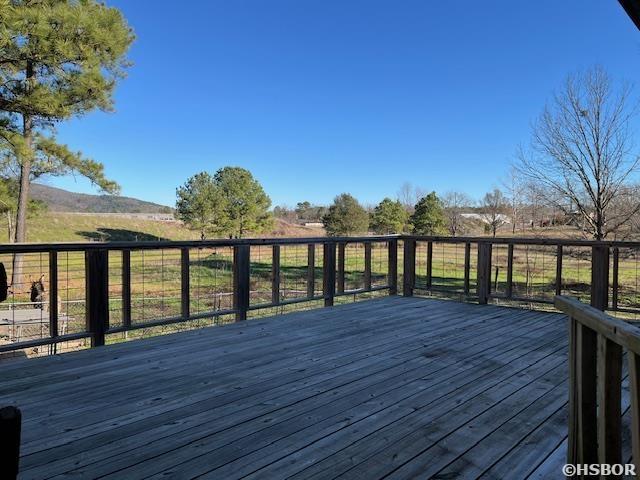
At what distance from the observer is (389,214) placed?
20969 millimetres

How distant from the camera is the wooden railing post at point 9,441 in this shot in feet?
2.09

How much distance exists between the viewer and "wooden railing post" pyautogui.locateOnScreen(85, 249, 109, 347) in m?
3.23

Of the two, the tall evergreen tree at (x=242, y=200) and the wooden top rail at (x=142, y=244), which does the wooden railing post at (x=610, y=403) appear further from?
the tall evergreen tree at (x=242, y=200)

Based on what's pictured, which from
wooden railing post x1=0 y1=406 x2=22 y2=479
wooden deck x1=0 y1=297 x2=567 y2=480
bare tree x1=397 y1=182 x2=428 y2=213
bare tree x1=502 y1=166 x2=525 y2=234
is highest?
bare tree x1=397 y1=182 x2=428 y2=213

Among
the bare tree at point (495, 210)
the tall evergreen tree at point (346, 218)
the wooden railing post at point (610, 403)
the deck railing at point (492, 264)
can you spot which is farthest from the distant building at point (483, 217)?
the wooden railing post at point (610, 403)

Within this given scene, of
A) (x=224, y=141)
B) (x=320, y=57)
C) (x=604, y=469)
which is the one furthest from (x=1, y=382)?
(x=224, y=141)

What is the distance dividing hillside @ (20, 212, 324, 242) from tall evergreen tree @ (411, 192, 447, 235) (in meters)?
6.16

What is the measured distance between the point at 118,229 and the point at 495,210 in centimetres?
2106

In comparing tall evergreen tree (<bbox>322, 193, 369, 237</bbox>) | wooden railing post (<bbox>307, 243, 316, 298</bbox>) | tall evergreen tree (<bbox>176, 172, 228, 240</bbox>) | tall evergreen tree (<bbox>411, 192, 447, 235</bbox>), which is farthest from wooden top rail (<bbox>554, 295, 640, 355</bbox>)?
tall evergreen tree (<bbox>176, 172, 228, 240</bbox>)

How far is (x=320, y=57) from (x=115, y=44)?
322 inches

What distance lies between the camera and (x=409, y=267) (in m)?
5.71

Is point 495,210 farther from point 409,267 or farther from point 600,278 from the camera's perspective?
point 600,278

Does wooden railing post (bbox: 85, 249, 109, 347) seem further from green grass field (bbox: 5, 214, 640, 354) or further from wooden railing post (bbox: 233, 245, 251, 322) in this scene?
wooden railing post (bbox: 233, 245, 251, 322)

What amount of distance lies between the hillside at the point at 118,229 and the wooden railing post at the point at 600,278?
58.8 ft
